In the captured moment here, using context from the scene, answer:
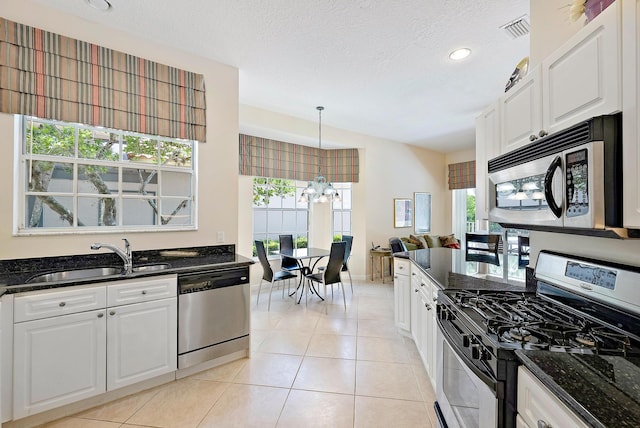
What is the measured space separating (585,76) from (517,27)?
1.63 metres

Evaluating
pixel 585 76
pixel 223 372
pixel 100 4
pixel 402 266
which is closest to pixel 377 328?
pixel 402 266

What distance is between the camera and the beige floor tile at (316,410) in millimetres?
1821

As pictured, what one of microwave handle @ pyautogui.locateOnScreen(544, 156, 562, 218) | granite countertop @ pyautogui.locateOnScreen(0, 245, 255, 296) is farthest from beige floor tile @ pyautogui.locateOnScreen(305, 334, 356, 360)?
microwave handle @ pyautogui.locateOnScreen(544, 156, 562, 218)

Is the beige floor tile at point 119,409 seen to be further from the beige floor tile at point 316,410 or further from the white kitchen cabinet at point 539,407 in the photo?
the white kitchen cabinet at point 539,407

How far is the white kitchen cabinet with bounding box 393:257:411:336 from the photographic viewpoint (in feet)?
9.43

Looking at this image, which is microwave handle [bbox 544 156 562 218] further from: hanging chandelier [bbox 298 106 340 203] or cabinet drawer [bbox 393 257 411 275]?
hanging chandelier [bbox 298 106 340 203]

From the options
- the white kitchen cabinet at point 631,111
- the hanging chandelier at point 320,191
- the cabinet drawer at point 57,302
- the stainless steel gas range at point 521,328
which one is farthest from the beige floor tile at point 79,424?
the hanging chandelier at point 320,191

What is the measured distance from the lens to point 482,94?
144 inches

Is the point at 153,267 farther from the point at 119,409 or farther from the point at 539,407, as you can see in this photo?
the point at 539,407

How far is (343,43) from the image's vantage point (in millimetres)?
2555

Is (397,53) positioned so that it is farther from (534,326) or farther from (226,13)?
(534,326)

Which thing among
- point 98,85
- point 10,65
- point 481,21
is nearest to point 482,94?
point 481,21

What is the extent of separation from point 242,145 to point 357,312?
120 inches

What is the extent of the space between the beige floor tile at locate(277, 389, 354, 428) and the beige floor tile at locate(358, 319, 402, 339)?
113 centimetres
